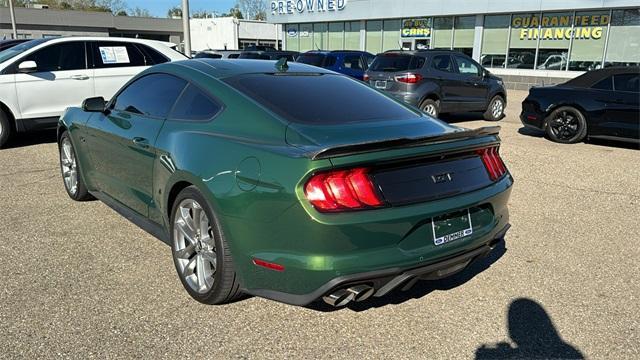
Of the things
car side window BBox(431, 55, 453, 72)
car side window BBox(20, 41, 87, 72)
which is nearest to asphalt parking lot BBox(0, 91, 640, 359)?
car side window BBox(20, 41, 87, 72)

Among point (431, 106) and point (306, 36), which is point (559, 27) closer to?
point (431, 106)

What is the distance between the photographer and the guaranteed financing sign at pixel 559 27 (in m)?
20.4

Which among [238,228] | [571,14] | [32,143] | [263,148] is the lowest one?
[32,143]

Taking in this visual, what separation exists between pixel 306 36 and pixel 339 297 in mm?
30855

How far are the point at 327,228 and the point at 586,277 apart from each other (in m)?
2.39

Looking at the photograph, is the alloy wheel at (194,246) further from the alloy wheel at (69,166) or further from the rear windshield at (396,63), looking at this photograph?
the rear windshield at (396,63)

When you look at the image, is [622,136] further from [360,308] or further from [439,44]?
[439,44]

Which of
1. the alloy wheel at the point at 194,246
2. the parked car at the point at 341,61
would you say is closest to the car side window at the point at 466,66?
the parked car at the point at 341,61

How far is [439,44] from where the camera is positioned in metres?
25.4

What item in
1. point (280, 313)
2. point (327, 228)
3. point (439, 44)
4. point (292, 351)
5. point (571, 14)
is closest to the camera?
point (327, 228)

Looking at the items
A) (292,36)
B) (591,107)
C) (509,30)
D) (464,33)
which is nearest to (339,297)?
(591,107)

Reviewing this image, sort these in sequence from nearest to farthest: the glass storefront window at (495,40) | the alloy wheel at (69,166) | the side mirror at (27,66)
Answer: the alloy wheel at (69,166)
the side mirror at (27,66)
the glass storefront window at (495,40)

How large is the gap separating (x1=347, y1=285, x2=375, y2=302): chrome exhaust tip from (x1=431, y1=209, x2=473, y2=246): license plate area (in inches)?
18.1

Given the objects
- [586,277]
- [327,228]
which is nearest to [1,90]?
[327,228]
